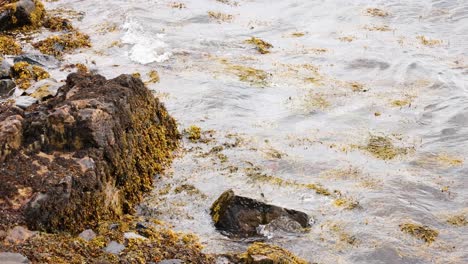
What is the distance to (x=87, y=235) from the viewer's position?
28.2ft

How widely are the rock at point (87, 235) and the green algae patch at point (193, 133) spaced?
19.1ft

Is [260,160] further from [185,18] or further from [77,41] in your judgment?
[185,18]

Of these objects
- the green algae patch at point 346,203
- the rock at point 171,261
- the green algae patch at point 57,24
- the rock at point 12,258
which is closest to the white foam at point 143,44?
the green algae patch at point 57,24

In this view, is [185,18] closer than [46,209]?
No

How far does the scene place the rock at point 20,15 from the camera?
2217 centimetres

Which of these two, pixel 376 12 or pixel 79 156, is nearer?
pixel 79 156

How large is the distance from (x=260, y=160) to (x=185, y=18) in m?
14.1

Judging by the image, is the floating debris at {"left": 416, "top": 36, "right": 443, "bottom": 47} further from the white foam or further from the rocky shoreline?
the rocky shoreline

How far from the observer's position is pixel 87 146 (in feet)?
33.2

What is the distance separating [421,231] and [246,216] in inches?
136

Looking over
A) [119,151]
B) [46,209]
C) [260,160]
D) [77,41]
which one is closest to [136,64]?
[77,41]

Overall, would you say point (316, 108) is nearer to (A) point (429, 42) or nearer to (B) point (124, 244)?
(A) point (429, 42)

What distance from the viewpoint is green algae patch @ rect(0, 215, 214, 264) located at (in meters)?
7.46

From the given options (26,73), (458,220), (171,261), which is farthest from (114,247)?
(26,73)
